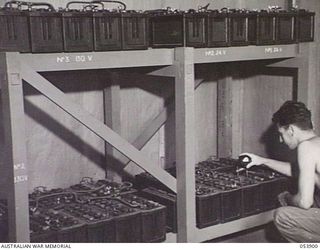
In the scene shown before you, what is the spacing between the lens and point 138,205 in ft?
7.77

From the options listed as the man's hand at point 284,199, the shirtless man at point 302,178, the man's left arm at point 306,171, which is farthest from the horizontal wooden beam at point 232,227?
the man's left arm at point 306,171

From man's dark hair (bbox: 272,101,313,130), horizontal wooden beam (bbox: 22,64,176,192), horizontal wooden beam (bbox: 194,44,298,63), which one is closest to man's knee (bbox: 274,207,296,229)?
man's dark hair (bbox: 272,101,313,130)

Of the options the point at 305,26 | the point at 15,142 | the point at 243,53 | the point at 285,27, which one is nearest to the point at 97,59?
the point at 15,142

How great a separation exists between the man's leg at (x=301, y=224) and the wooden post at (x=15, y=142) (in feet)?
3.71

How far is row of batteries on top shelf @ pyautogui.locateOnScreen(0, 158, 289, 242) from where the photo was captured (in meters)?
2.17

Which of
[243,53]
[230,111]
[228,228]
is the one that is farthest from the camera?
[230,111]

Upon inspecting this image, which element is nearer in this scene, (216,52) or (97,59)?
(97,59)

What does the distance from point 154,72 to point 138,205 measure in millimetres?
592

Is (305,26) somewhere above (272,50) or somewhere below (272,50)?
above

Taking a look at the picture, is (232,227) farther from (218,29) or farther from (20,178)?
(20,178)

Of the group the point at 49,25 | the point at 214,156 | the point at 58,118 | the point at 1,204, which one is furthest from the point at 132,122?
the point at 49,25

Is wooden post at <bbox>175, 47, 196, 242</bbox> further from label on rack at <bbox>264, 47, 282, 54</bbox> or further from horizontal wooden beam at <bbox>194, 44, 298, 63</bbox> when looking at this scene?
label on rack at <bbox>264, 47, 282, 54</bbox>

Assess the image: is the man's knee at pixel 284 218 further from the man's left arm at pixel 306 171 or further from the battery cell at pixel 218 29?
the battery cell at pixel 218 29

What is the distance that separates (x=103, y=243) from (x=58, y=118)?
887mm
